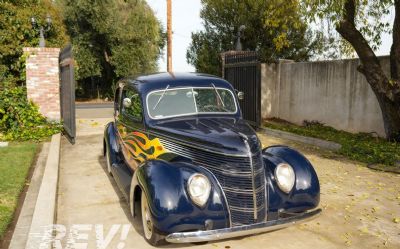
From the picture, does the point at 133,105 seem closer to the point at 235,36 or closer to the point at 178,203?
the point at 178,203

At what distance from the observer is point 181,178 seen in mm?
3805

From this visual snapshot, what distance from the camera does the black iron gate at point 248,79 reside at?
11.5 m

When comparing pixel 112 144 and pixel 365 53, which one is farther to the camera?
pixel 365 53

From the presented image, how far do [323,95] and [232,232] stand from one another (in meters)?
9.86

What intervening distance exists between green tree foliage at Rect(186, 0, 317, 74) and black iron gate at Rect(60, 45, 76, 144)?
1111cm

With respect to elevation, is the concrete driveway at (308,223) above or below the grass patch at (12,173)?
below

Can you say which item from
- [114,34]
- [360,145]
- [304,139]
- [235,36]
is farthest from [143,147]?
[114,34]

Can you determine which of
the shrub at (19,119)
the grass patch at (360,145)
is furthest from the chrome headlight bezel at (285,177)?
the shrub at (19,119)

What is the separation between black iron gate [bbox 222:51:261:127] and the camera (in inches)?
454

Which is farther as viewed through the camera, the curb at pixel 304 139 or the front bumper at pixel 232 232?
the curb at pixel 304 139

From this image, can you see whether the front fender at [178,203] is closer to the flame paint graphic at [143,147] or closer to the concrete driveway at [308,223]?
the concrete driveway at [308,223]

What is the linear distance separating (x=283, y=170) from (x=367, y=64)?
6.31 m

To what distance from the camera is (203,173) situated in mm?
3898

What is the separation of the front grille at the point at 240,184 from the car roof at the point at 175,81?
5.35 ft
